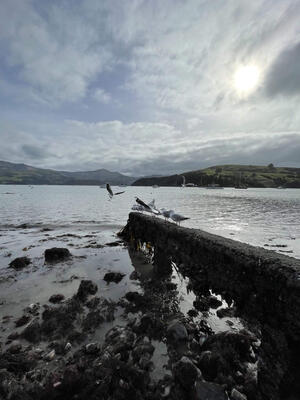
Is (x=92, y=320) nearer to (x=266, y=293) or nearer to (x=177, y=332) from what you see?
(x=177, y=332)

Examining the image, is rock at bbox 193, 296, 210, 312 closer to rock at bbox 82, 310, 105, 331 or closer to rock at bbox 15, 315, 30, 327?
rock at bbox 82, 310, 105, 331

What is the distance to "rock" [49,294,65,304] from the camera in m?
7.13

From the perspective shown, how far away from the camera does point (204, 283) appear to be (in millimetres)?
5676

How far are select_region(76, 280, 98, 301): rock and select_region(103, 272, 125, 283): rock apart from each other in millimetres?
854

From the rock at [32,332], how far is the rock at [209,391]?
3915 millimetres

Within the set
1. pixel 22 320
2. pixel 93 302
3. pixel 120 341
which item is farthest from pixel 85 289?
pixel 120 341

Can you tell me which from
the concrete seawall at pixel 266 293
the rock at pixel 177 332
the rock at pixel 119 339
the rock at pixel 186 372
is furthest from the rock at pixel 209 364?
the rock at pixel 119 339

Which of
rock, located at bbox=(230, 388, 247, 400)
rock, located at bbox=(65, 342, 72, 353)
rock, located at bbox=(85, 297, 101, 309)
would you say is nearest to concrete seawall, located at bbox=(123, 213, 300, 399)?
rock, located at bbox=(230, 388, 247, 400)

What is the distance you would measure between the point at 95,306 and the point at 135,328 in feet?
5.95

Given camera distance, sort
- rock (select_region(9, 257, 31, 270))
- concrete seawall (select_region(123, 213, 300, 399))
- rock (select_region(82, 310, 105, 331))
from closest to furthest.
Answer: concrete seawall (select_region(123, 213, 300, 399)) < rock (select_region(82, 310, 105, 331)) < rock (select_region(9, 257, 31, 270))

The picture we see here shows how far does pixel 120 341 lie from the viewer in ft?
16.5

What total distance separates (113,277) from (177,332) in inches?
171

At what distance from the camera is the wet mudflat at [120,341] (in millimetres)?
3896

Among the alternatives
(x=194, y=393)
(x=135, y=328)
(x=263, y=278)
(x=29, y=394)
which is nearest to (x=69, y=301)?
(x=135, y=328)
